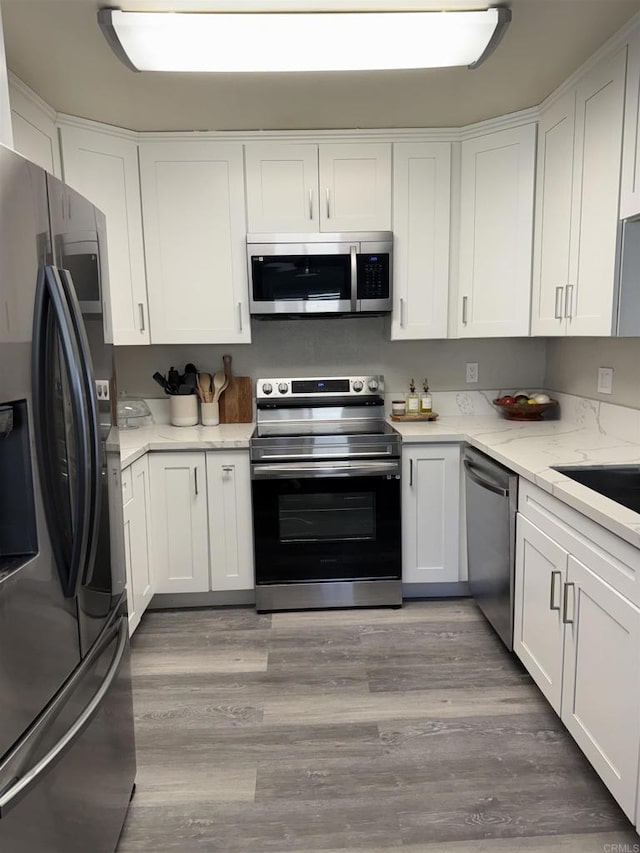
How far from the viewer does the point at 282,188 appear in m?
2.90

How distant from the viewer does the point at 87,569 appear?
1.33 meters

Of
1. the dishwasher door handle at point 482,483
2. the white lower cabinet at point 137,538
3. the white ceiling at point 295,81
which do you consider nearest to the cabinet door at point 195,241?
the white ceiling at point 295,81

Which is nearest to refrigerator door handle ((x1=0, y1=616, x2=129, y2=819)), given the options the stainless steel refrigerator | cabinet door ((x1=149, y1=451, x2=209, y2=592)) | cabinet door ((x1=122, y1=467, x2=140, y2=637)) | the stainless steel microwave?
the stainless steel refrigerator

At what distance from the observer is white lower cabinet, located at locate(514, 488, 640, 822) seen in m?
1.43

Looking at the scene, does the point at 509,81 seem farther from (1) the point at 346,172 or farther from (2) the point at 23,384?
(2) the point at 23,384

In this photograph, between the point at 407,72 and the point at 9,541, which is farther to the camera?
the point at 407,72

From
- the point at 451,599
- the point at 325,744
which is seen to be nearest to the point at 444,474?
the point at 451,599

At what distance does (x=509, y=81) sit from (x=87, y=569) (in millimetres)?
2432

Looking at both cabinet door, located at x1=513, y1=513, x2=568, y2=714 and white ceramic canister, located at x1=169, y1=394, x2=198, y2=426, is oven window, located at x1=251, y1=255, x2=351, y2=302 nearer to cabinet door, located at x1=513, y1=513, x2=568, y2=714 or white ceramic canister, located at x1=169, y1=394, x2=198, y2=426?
white ceramic canister, located at x1=169, y1=394, x2=198, y2=426

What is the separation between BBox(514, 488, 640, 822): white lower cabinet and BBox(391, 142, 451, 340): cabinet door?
4.18 ft

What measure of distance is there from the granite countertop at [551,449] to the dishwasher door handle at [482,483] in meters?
0.11

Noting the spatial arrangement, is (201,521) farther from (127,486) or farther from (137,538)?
(127,486)

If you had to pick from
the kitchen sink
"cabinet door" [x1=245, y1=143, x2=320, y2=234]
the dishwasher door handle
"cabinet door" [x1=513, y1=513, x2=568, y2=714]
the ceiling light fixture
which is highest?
the ceiling light fixture

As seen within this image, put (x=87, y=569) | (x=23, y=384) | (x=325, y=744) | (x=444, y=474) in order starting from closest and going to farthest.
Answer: (x=23, y=384), (x=87, y=569), (x=325, y=744), (x=444, y=474)
